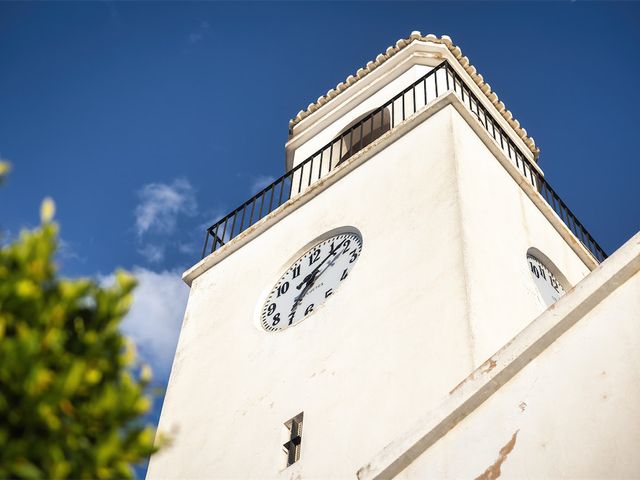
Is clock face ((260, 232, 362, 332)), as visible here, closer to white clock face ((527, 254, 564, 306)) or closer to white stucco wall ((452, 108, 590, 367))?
white stucco wall ((452, 108, 590, 367))

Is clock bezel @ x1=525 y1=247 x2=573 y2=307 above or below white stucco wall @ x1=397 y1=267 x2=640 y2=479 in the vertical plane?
above

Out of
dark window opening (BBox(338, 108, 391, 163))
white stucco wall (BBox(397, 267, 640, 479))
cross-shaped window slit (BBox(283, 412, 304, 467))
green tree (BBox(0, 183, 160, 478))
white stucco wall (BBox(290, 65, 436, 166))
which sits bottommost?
green tree (BBox(0, 183, 160, 478))

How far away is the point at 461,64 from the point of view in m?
16.1

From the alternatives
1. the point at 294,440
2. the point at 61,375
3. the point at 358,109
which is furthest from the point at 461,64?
the point at 61,375

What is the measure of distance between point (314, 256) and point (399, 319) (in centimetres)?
253

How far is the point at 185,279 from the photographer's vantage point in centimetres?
1450

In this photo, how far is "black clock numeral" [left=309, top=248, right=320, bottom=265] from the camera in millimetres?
12609

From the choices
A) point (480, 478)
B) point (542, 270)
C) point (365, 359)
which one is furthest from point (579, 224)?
point (480, 478)

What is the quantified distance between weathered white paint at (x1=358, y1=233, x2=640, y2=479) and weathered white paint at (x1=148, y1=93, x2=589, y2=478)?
9.11ft

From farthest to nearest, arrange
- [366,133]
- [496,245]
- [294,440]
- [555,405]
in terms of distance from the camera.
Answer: [366,133], [496,245], [294,440], [555,405]

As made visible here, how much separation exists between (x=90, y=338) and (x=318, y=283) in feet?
29.0

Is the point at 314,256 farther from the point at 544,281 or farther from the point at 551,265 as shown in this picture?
the point at 551,265

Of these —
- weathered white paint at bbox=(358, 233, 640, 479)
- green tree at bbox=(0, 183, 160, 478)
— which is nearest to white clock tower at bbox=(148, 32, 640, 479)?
weathered white paint at bbox=(358, 233, 640, 479)

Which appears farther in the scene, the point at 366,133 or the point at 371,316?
the point at 366,133
